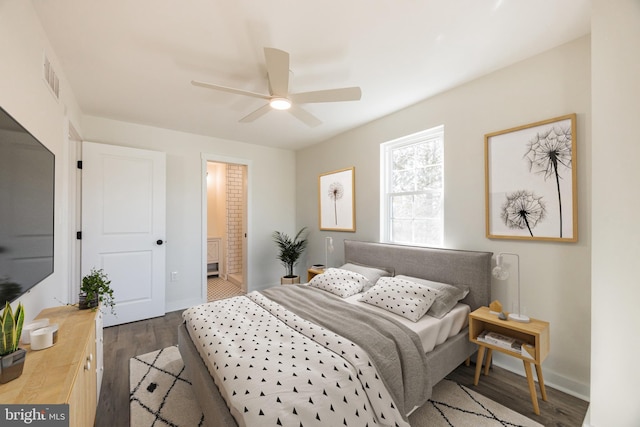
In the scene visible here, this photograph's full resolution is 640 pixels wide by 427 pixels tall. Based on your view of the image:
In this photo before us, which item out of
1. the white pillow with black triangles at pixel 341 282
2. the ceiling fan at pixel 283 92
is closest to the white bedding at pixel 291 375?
the white pillow with black triangles at pixel 341 282

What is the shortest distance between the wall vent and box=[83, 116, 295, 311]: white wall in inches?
55.6

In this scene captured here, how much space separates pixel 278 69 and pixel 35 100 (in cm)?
150

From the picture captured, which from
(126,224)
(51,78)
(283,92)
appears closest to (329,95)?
(283,92)

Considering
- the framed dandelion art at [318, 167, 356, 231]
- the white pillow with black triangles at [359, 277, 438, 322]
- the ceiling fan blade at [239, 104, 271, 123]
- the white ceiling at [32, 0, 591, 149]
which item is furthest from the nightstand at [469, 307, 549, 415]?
the ceiling fan blade at [239, 104, 271, 123]

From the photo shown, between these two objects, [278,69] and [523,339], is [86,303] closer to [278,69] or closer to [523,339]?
[278,69]

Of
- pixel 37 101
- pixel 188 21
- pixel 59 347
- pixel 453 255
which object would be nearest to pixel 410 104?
pixel 453 255

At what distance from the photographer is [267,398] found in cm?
117

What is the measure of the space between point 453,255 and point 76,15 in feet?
11.0

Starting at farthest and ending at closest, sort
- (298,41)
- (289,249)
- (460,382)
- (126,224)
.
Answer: (289,249) → (126,224) → (460,382) → (298,41)

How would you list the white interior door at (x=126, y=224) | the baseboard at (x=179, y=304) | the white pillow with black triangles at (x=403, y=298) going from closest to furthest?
the white pillow with black triangles at (x=403, y=298) → the white interior door at (x=126, y=224) → the baseboard at (x=179, y=304)

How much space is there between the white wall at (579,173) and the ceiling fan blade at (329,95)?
1.20 meters

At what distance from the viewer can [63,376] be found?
1.10 meters

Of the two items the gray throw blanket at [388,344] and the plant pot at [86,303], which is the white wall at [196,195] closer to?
the plant pot at [86,303]

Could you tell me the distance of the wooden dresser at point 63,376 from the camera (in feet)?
3.22
